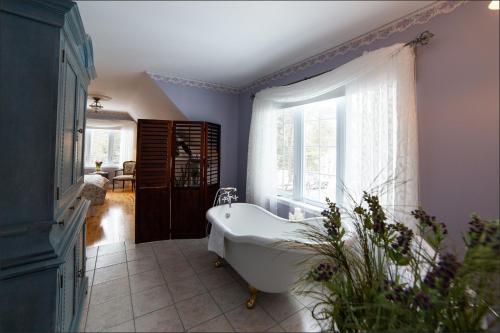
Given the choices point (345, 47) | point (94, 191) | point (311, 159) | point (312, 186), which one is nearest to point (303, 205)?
point (312, 186)

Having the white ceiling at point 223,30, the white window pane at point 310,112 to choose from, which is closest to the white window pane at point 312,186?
the white window pane at point 310,112

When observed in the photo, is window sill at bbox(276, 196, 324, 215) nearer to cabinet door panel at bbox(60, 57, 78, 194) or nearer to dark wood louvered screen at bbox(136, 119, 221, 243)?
dark wood louvered screen at bbox(136, 119, 221, 243)

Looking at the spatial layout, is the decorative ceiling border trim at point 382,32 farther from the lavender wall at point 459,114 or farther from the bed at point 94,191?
the bed at point 94,191

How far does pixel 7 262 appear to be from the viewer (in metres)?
0.75

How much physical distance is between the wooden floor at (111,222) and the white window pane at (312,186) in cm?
242

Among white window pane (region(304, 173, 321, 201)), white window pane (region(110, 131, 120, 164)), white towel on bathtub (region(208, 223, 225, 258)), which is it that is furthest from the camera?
white window pane (region(110, 131, 120, 164))

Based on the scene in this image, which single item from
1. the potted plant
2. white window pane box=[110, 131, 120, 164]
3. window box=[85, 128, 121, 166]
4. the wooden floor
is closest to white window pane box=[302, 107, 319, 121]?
the potted plant

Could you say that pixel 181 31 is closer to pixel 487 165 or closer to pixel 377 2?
pixel 377 2

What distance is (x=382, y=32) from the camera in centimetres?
172

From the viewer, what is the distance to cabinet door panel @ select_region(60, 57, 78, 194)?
0.96m

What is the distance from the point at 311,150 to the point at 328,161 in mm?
267

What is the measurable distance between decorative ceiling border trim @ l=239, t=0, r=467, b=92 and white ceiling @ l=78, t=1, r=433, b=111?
50 mm

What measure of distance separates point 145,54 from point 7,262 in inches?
86.7

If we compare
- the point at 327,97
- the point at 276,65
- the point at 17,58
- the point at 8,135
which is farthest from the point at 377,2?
the point at 8,135
